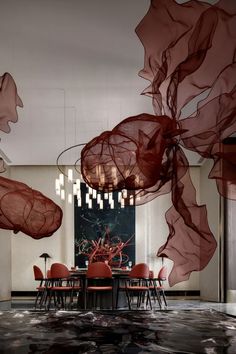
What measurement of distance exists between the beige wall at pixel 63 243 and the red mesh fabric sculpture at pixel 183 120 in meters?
13.0

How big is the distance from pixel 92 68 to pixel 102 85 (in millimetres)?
Answer: 817

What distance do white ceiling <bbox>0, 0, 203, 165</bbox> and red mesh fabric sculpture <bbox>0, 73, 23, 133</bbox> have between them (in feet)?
13.5

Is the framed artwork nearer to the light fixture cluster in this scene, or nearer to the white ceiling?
the light fixture cluster

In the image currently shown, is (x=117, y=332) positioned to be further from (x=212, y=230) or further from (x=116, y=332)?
(x=212, y=230)

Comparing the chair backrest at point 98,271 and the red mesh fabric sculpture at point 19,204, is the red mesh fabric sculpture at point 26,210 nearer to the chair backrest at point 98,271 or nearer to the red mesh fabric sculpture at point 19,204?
the red mesh fabric sculpture at point 19,204

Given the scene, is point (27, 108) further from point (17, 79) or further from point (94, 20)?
point (94, 20)

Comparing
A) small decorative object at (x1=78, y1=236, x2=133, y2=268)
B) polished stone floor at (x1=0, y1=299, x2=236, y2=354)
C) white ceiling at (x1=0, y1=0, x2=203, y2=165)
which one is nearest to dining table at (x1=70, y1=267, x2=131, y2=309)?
white ceiling at (x1=0, y1=0, x2=203, y2=165)

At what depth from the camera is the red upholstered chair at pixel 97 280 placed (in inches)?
377

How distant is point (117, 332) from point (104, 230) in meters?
12.8

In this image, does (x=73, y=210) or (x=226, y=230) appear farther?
(x=73, y=210)

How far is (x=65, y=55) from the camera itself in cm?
757

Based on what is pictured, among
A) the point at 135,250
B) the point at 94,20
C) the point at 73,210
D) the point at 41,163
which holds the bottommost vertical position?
the point at 135,250

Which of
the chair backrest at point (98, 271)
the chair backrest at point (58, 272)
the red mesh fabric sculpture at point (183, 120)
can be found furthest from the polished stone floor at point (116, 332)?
the chair backrest at point (58, 272)

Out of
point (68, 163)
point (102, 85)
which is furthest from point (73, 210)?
point (102, 85)
